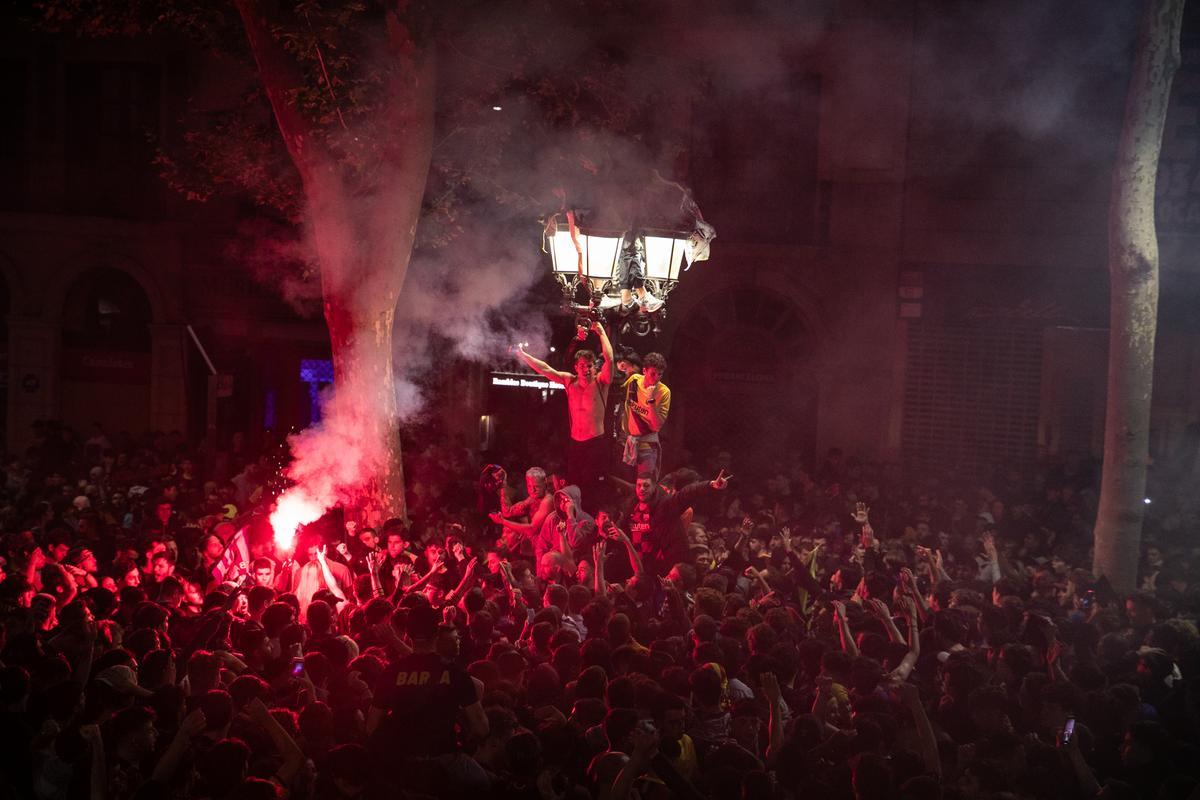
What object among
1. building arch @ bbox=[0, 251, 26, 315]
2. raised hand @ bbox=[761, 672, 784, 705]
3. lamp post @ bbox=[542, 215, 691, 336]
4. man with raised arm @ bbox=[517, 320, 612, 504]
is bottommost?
raised hand @ bbox=[761, 672, 784, 705]

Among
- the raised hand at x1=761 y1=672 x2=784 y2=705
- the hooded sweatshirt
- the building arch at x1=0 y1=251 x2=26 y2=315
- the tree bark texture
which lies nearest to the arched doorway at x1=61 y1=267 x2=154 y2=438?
the building arch at x1=0 y1=251 x2=26 y2=315

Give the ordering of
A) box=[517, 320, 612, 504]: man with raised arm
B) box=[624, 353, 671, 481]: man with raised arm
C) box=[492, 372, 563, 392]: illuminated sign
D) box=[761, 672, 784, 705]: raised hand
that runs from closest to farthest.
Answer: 1. box=[761, 672, 784, 705]: raised hand
2. box=[624, 353, 671, 481]: man with raised arm
3. box=[517, 320, 612, 504]: man with raised arm
4. box=[492, 372, 563, 392]: illuminated sign

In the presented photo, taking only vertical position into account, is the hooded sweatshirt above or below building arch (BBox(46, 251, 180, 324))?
below

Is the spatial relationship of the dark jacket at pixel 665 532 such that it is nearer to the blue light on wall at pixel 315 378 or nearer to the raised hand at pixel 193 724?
the raised hand at pixel 193 724

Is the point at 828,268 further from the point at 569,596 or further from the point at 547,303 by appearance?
the point at 569,596

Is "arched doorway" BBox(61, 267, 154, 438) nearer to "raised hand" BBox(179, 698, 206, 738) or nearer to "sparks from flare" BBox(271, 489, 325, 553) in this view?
"sparks from flare" BBox(271, 489, 325, 553)

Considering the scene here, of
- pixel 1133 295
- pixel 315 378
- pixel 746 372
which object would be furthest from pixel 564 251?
pixel 315 378

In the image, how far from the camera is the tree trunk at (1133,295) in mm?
8188

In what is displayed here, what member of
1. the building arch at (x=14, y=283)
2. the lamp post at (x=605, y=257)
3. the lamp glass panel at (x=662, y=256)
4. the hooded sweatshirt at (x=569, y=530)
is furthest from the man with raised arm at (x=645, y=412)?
the building arch at (x=14, y=283)

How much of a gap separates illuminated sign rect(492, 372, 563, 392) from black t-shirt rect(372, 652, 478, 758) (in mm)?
12779

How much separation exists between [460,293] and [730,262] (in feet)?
14.4

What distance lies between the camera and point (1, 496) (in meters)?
13.0

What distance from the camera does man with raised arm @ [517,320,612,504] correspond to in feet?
26.8

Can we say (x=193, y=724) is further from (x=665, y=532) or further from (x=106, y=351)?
(x=106, y=351)
